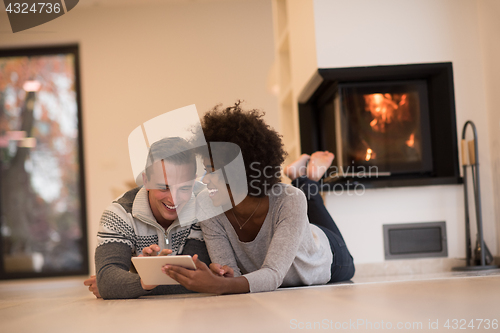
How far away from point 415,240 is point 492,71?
40.8 inches

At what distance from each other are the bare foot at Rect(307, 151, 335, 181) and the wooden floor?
99 centimetres

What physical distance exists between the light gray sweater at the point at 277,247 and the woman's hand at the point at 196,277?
111 mm

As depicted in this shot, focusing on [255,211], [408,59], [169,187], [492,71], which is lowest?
[255,211]

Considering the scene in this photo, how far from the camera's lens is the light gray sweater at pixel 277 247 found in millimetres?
1514

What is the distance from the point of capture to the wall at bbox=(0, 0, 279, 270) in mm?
5574

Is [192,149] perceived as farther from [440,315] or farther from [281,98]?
[281,98]

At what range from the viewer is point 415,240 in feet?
9.31

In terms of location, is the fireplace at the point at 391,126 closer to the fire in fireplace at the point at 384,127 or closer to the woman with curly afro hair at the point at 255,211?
the fire in fireplace at the point at 384,127

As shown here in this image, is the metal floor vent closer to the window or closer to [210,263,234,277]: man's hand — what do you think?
[210,263,234,277]: man's hand

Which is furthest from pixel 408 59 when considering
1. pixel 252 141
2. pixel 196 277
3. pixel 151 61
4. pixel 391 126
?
pixel 151 61

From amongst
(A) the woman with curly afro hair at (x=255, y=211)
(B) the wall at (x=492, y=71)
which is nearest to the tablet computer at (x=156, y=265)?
(A) the woman with curly afro hair at (x=255, y=211)

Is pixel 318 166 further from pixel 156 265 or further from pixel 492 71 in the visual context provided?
pixel 156 265

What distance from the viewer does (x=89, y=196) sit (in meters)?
5.50

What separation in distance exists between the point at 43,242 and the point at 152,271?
4.69 m
